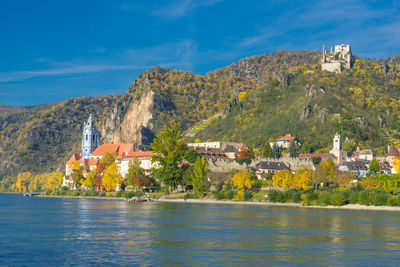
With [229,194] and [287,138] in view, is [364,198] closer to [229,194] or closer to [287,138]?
[229,194]

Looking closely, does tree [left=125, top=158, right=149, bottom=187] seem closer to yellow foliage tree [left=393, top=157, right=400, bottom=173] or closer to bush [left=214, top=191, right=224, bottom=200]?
bush [left=214, top=191, right=224, bottom=200]

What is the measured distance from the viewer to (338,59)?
182000 mm

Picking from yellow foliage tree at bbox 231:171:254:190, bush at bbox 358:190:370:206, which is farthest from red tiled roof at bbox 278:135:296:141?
bush at bbox 358:190:370:206

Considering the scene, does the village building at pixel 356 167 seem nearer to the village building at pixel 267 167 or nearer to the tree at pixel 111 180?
the village building at pixel 267 167

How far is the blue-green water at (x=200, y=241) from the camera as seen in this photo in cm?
2975

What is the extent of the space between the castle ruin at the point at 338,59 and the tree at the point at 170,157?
309 ft

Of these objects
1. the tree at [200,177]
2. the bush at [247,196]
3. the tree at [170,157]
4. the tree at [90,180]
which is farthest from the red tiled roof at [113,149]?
the bush at [247,196]

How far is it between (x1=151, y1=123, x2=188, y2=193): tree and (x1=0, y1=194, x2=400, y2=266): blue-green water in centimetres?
3863

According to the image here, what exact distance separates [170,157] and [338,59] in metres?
108

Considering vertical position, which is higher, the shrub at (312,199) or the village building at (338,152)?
the village building at (338,152)

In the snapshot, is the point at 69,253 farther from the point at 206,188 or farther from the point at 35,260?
the point at 206,188

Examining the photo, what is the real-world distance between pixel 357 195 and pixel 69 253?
160 ft

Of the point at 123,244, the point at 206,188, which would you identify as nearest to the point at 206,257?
the point at 123,244

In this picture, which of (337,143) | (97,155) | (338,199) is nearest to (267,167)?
(337,143)
